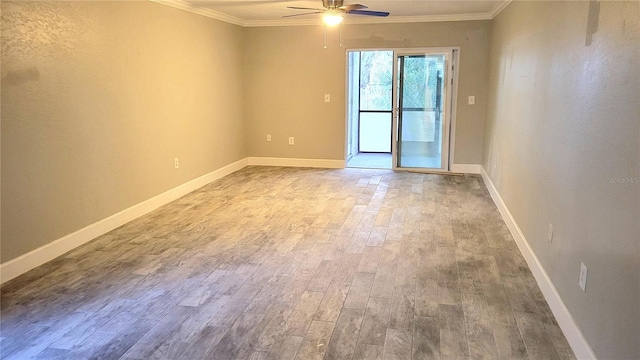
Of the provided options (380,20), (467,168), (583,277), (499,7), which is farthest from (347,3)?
(583,277)

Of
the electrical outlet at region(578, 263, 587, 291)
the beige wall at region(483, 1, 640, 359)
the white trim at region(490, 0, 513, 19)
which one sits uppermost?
the white trim at region(490, 0, 513, 19)

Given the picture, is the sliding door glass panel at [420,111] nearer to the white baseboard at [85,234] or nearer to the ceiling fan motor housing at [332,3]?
the ceiling fan motor housing at [332,3]

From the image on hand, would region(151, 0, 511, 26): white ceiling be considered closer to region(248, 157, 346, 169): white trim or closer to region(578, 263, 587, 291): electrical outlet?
region(248, 157, 346, 169): white trim

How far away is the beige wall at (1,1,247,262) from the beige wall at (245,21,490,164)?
4.36 feet

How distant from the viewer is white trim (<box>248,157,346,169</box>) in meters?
7.54

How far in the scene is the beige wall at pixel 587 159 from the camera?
1.83 meters

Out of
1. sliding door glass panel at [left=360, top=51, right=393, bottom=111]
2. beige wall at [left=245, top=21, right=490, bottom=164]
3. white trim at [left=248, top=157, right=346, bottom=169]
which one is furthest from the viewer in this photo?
sliding door glass panel at [left=360, top=51, right=393, bottom=111]

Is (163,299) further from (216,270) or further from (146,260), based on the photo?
(146,260)

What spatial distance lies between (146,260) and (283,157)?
425 centimetres

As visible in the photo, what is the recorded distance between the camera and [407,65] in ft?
23.0

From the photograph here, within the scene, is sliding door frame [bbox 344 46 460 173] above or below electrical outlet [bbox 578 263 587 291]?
above

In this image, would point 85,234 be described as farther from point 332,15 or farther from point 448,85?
point 448,85

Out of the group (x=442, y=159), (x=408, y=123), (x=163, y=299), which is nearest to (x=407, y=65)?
(x=408, y=123)

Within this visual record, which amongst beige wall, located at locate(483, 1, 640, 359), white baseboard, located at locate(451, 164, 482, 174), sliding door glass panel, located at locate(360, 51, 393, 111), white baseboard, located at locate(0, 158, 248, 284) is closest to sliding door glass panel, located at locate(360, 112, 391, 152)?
sliding door glass panel, located at locate(360, 51, 393, 111)
